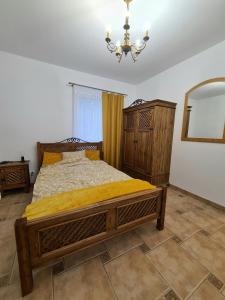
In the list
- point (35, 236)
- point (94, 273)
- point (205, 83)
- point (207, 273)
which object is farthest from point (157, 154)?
point (35, 236)

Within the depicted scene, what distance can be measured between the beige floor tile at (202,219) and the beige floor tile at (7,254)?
2243 millimetres

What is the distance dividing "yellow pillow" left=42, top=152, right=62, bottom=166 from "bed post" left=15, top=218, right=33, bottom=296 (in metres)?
1.96

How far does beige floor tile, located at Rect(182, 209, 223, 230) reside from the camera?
1.89 m

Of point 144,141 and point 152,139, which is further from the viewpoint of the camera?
point 144,141

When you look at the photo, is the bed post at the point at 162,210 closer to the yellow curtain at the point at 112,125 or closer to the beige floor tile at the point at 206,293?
the beige floor tile at the point at 206,293

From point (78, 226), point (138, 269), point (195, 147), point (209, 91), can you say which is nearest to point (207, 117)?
point (209, 91)

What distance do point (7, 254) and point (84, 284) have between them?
2.89 feet

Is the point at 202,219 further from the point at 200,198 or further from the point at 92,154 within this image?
the point at 92,154

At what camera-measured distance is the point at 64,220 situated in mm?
1134

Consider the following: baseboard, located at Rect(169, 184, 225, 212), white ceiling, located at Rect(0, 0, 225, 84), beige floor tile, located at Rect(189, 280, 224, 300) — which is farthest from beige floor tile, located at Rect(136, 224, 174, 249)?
white ceiling, located at Rect(0, 0, 225, 84)

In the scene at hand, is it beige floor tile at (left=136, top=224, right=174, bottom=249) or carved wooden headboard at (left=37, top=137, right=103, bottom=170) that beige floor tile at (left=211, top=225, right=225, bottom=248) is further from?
carved wooden headboard at (left=37, top=137, right=103, bottom=170)

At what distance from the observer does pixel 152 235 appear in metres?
1.68

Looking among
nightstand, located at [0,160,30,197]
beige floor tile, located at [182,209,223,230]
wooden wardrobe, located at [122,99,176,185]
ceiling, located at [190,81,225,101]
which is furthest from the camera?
wooden wardrobe, located at [122,99,176,185]

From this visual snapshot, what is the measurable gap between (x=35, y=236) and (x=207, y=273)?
156 cm
